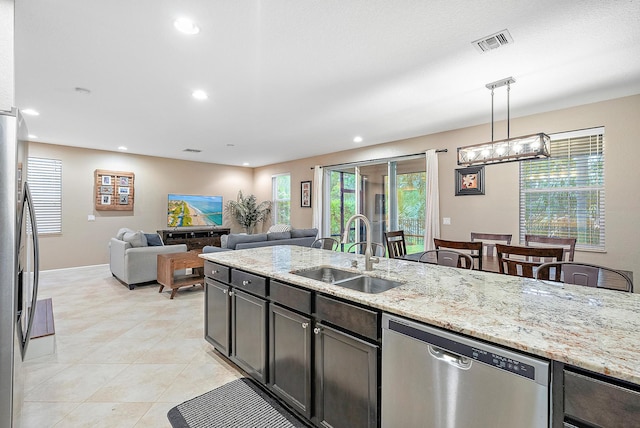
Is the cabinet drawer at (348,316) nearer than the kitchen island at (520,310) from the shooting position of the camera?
No

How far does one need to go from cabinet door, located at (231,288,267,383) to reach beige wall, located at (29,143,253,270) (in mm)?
6032

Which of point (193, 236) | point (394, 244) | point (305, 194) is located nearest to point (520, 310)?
point (394, 244)

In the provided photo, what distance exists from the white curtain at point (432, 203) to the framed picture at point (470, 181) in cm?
36

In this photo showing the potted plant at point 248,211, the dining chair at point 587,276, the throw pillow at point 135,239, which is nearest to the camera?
the dining chair at point 587,276

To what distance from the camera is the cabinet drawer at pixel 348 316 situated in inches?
55.8

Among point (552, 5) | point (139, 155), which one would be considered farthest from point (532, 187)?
point (139, 155)

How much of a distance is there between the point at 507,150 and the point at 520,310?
7.24 ft

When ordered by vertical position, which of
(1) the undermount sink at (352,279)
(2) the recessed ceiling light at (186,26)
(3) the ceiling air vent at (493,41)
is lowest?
(1) the undermount sink at (352,279)

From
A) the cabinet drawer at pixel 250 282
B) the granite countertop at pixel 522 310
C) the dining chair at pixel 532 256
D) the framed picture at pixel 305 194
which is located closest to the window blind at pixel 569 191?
the dining chair at pixel 532 256

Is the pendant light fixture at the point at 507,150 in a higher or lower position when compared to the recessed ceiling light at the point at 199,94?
lower

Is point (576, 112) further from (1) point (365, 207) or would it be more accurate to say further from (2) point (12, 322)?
(2) point (12, 322)

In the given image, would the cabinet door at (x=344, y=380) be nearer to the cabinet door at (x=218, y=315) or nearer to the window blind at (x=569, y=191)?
the cabinet door at (x=218, y=315)

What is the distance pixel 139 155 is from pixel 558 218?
8405 millimetres

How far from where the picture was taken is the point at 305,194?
7621mm
